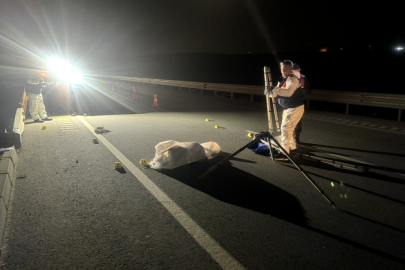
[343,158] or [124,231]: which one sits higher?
[124,231]

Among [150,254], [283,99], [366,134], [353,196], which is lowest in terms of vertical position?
[366,134]

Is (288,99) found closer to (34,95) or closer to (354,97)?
(34,95)

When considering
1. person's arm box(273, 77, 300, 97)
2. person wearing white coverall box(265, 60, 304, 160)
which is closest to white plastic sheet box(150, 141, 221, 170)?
person wearing white coverall box(265, 60, 304, 160)

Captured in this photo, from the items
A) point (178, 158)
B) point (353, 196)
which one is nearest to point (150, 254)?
point (178, 158)

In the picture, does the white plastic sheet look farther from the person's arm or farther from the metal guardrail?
the metal guardrail

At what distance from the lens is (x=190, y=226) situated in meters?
3.36

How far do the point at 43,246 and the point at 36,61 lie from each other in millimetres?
24342

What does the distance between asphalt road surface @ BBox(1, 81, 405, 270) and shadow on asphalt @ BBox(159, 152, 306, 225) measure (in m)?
0.02

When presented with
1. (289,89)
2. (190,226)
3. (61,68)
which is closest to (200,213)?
(190,226)

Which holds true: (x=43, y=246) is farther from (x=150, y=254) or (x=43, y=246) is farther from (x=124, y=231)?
(x=150, y=254)

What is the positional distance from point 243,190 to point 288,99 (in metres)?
2.69

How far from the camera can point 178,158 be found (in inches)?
215

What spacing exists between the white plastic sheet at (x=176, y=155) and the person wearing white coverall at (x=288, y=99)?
5.20 feet

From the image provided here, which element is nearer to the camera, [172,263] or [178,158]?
[172,263]
